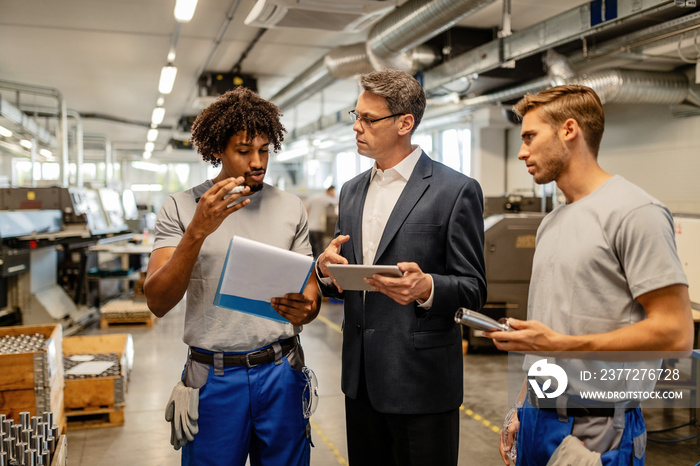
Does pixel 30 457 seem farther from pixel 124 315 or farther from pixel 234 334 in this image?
pixel 124 315

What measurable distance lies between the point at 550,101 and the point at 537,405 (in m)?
0.86

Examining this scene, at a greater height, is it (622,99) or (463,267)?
(622,99)

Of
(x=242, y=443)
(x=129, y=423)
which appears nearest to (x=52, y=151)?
(x=129, y=423)

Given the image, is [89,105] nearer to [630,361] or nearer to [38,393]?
[38,393]

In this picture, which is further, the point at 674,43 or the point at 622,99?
the point at 622,99

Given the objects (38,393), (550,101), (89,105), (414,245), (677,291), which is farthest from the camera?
(89,105)

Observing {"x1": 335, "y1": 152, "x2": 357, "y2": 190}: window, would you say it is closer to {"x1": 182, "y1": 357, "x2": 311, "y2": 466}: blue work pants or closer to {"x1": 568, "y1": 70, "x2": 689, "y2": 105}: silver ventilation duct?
{"x1": 568, "y1": 70, "x2": 689, "y2": 105}: silver ventilation duct

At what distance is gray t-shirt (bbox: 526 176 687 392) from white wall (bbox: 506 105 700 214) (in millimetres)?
6995

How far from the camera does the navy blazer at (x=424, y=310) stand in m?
1.63

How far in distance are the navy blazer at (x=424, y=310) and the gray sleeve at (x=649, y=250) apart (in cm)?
43

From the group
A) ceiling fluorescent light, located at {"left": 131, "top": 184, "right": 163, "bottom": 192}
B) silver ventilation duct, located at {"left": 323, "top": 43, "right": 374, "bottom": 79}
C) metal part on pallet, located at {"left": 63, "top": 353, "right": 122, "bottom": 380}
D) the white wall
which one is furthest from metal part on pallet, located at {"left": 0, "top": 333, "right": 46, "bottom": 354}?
ceiling fluorescent light, located at {"left": 131, "top": 184, "right": 163, "bottom": 192}

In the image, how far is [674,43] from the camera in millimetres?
6090

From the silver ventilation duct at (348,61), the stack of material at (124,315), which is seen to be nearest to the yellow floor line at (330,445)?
the stack of material at (124,315)

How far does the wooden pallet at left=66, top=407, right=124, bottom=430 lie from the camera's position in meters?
3.97
